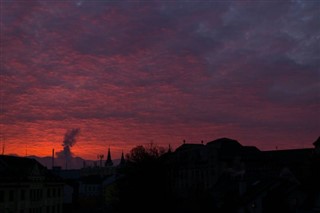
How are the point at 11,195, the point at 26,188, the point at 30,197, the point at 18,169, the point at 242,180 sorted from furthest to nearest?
the point at 242,180 → the point at 30,197 → the point at 26,188 → the point at 18,169 → the point at 11,195

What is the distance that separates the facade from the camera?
173ft

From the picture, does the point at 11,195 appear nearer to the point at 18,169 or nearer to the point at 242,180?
the point at 18,169

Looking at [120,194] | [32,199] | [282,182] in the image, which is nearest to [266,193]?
[282,182]

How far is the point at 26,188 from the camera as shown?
5722cm

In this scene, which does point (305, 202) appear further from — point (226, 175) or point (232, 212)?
point (226, 175)

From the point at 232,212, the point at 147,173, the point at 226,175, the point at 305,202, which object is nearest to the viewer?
the point at 305,202

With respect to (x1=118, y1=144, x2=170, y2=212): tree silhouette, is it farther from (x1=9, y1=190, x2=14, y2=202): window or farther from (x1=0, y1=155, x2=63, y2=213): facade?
(x1=9, y1=190, x2=14, y2=202): window

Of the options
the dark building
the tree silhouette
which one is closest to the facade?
the tree silhouette

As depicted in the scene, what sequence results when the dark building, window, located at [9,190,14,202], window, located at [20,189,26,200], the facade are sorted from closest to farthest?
the facade < the dark building < window, located at [9,190,14,202] < window, located at [20,189,26,200]

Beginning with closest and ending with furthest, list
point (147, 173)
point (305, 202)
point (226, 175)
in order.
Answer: point (305, 202) < point (147, 173) < point (226, 175)

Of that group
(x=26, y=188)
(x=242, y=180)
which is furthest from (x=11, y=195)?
(x=242, y=180)

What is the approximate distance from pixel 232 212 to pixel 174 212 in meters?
10.2

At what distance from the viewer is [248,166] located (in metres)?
91.2

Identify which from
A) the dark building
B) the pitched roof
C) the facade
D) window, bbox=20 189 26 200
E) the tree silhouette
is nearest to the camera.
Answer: the facade
